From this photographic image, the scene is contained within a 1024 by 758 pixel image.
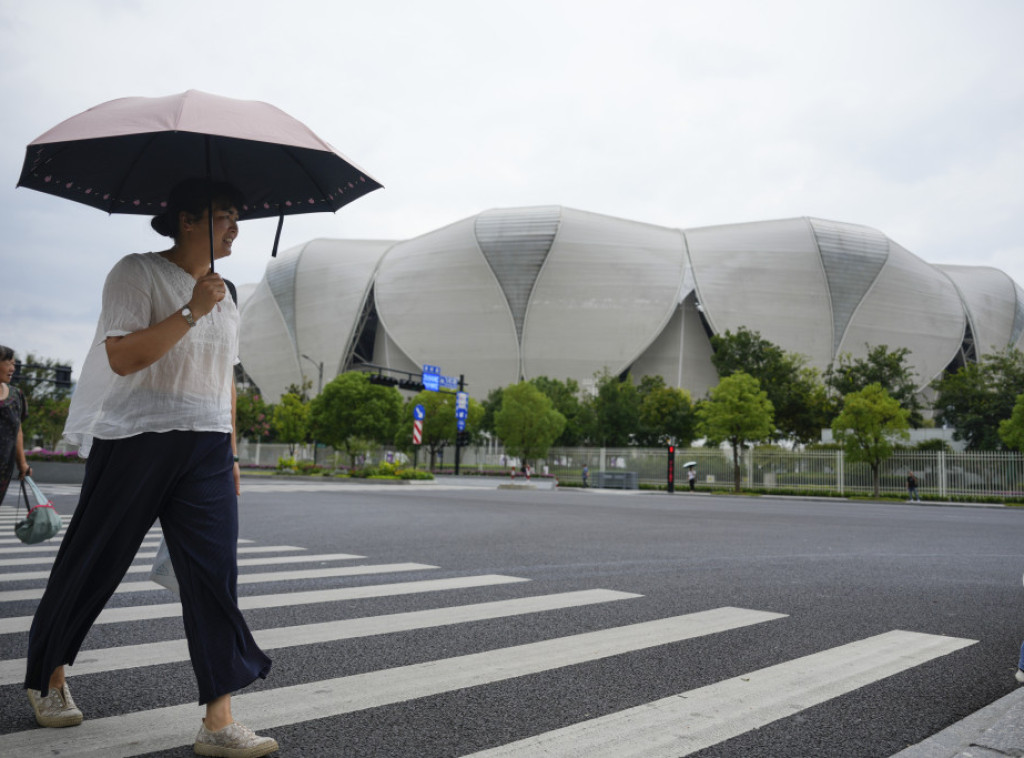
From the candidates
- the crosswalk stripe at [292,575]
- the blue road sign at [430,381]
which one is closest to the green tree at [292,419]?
the blue road sign at [430,381]

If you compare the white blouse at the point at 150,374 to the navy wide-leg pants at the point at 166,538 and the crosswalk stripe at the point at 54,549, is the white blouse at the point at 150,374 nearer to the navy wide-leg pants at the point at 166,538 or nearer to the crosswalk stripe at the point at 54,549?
the navy wide-leg pants at the point at 166,538

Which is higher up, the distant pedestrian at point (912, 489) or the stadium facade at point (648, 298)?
the stadium facade at point (648, 298)

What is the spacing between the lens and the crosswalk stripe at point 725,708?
2.60 m

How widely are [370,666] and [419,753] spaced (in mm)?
1130

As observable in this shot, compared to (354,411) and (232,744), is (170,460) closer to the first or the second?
(232,744)

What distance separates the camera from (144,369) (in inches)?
102

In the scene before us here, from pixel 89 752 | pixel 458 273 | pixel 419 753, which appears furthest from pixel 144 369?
pixel 458 273

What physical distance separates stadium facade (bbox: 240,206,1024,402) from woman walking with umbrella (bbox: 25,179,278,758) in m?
64.3

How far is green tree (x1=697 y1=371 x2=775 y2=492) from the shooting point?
3672 centimetres

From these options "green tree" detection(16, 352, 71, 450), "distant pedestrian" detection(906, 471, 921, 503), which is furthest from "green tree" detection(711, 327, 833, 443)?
"green tree" detection(16, 352, 71, 450)

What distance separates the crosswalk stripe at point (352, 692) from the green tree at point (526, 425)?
128 ft

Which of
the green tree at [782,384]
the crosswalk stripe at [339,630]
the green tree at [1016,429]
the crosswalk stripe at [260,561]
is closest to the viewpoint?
the crosswalk stripe at [339,630]

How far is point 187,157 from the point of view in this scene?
332cm

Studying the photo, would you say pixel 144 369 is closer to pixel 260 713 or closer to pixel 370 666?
pixel 260 713
